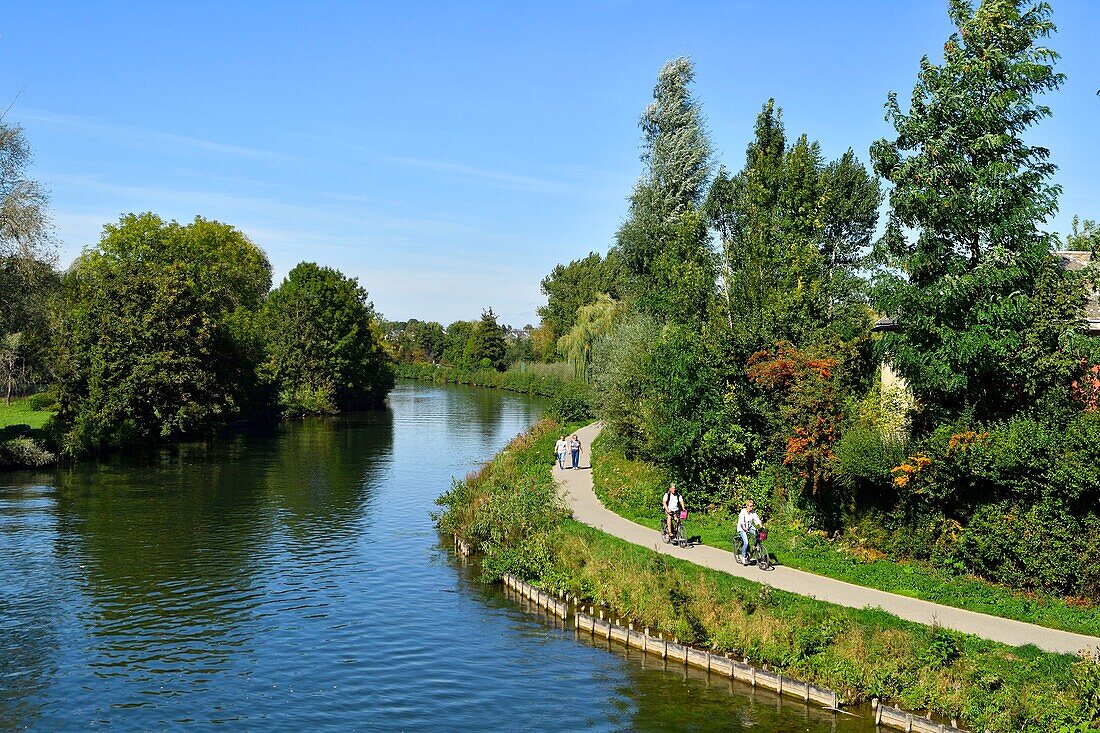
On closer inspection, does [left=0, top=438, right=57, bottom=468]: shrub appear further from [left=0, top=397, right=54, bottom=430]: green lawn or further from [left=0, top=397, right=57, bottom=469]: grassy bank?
[left=0, top=397, right=54, bottom=430]: green lawn

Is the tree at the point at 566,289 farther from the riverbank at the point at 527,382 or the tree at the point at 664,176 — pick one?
the tree at the point at 664,176

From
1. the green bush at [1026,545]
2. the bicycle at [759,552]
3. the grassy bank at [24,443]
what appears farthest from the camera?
the grassy bank at [24,443]

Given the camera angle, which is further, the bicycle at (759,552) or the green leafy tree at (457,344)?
the green leafy tree at (457,344)

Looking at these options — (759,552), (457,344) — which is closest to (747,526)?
(759,552)

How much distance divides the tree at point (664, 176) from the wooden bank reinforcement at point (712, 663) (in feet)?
76.3

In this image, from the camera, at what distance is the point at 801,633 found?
61.4 feet

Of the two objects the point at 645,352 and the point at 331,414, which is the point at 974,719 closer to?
the point at 645,352

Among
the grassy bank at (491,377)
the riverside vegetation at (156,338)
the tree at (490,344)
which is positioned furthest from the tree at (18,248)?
the tree at (490,344)

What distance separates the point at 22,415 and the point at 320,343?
96.4ft

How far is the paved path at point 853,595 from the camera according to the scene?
57.9ft

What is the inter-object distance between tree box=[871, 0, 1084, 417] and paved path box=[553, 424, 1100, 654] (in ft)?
17.0

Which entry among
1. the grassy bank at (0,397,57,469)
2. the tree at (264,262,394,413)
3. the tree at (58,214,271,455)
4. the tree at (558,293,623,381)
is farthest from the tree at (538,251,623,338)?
the grassy bank at (0,397,57,469)

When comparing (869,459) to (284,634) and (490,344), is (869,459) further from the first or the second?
(490,344)

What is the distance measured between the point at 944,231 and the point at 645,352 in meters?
18.3
